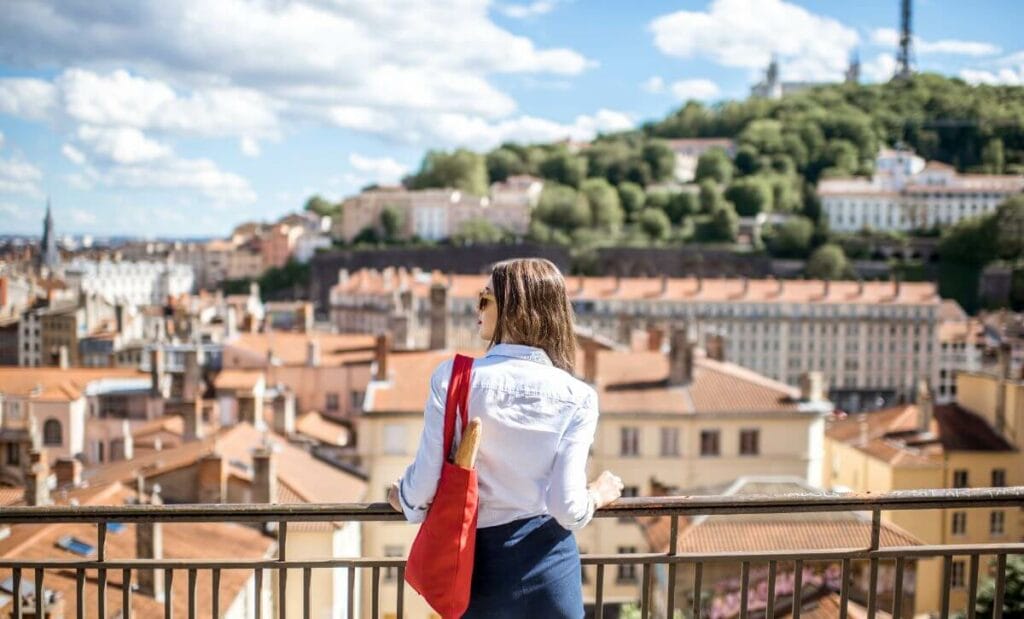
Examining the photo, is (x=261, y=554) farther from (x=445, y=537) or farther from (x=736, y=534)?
(x=445, y=537)

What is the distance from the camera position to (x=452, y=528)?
3.26 meters

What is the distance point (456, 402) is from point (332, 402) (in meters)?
29.9

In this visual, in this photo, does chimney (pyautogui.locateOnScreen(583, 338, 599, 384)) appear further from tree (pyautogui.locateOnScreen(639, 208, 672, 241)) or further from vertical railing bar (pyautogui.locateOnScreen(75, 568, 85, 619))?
tree (pyautogui.locateOnScreen(639, 208, 672, 241))

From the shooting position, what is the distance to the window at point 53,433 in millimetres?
26141

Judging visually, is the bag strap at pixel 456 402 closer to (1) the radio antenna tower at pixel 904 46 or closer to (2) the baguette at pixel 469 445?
(2) the baguette at pixel 469 445

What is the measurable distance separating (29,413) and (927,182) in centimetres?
9929

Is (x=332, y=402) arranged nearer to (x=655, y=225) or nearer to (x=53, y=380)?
(x=53, y=380)

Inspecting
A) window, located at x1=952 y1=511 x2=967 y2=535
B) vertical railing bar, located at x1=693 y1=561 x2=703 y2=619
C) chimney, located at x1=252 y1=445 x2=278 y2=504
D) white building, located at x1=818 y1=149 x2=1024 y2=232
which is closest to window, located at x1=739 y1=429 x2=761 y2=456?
window, located at x1=952 y1=511 x2=967 y2=535

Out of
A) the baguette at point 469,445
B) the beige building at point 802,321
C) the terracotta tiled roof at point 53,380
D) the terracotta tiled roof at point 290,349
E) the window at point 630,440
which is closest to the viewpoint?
the baguette at point 469,445

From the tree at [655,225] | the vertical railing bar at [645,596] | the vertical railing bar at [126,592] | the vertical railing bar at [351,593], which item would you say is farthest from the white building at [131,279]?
the vertical railing bar at [645,596]

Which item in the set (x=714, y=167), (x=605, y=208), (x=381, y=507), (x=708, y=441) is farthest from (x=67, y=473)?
(x=714, y=167)

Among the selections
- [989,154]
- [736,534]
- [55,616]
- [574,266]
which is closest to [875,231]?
[989,154]

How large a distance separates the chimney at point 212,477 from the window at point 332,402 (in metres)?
14.5

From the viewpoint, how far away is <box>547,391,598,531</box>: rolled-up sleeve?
10.8 feet
